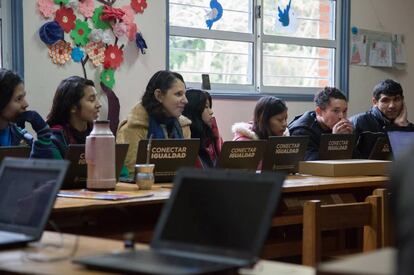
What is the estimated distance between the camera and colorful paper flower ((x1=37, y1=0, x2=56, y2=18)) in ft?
12.9

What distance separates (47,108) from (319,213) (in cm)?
233

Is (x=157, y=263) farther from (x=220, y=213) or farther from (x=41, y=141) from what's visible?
(x=41, y=141)

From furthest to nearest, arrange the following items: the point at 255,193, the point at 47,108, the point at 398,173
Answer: the point at 47,108 < the point at 255,193 < the point at 398,173

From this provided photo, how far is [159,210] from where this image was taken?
9.11 ft

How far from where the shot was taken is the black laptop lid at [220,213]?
1395 mm

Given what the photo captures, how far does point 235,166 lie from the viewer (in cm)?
328

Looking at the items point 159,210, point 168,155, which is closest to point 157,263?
point 159,210

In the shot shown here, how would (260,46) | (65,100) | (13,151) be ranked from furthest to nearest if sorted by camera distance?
(260,46)
(65,100)
(13,151)

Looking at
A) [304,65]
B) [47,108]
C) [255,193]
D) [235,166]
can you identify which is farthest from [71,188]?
[304,65]

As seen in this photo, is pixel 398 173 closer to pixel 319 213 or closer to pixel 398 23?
pixel 319 213

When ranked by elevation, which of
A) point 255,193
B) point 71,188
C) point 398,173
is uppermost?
point 398,173

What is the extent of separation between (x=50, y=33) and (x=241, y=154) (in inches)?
54.0

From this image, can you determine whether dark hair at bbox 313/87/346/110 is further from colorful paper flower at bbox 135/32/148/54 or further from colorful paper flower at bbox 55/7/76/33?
colorful paper flower at bbox 55/7/76/33

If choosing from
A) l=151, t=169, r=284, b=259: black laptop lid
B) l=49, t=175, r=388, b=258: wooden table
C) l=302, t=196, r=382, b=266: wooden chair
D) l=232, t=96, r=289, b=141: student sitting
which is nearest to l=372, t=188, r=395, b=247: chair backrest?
l=302, t=196, r=382, b=266: wooden chair
